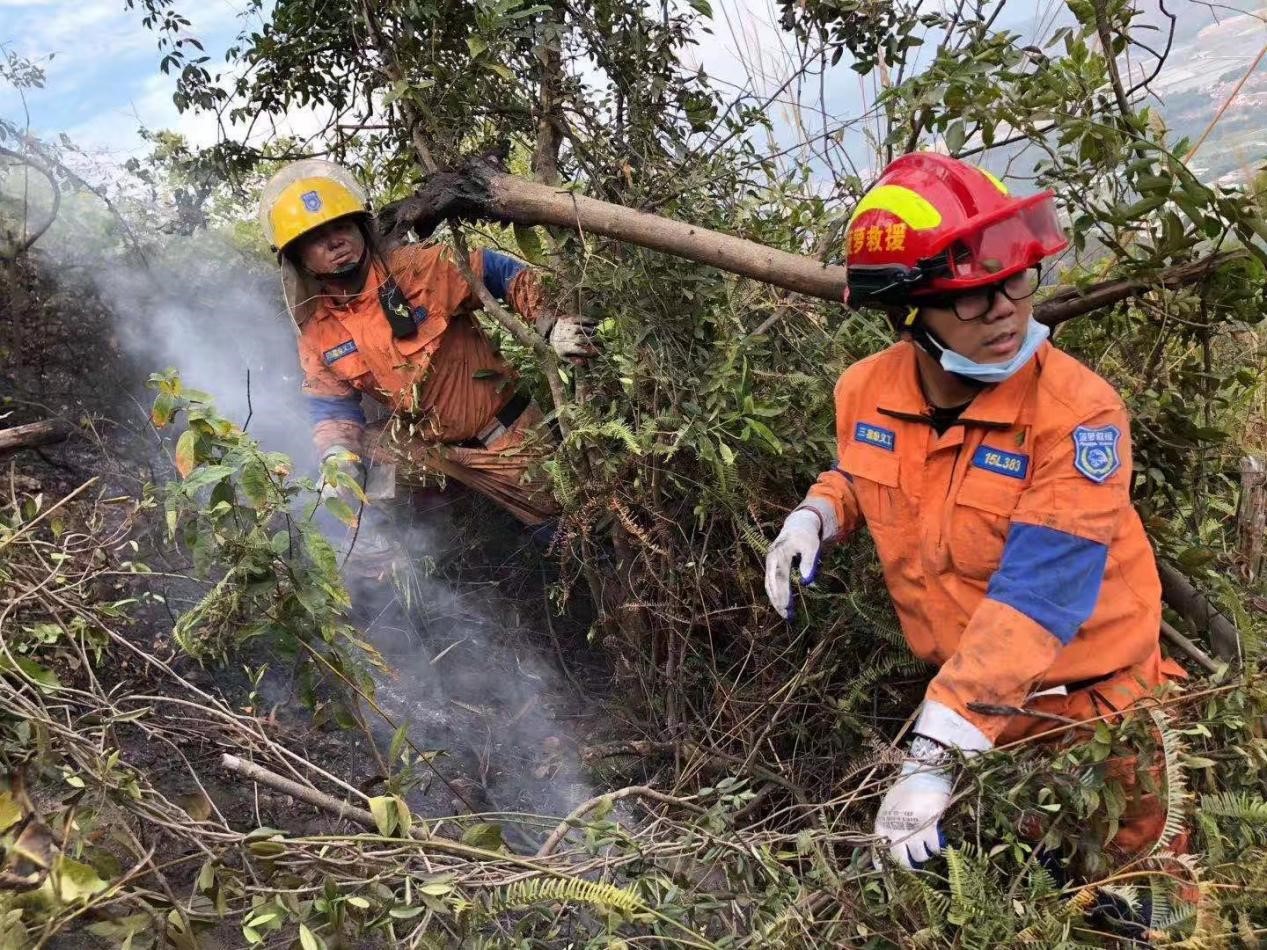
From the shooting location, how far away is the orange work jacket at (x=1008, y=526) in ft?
6.54

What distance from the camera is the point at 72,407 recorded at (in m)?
4.34

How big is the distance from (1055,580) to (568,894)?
1204 millimetres

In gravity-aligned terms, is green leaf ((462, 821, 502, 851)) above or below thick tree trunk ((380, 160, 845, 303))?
below

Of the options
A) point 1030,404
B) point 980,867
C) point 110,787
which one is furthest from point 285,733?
point 1030,404

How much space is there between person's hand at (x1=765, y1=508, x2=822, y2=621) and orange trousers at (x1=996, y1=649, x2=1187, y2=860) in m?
0.61

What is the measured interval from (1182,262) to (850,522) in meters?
1.08

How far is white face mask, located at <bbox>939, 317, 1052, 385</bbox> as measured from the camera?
6.81 ft

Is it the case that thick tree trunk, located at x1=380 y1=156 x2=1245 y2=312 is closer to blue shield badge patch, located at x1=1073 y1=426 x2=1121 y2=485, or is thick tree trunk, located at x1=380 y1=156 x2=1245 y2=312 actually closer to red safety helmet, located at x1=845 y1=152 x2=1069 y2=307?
red safety helmet, located at x1=845 y1=152 x2=1069 y2=307

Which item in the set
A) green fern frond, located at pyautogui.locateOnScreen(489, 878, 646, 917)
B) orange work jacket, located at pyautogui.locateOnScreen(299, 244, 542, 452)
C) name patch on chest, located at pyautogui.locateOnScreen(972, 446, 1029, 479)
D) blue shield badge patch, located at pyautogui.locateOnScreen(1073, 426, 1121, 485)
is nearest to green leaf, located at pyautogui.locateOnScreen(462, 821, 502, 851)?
green fern frond, located at pyautogui.locateOnScreen(489, 878, 646, 917)

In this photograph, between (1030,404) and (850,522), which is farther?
(850,522)

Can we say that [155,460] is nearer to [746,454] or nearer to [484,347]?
[484,347]

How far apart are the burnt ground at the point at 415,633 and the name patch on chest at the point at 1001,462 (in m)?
2.03

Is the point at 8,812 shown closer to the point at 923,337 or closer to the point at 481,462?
the point at 923,337

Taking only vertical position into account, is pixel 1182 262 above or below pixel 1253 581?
above
